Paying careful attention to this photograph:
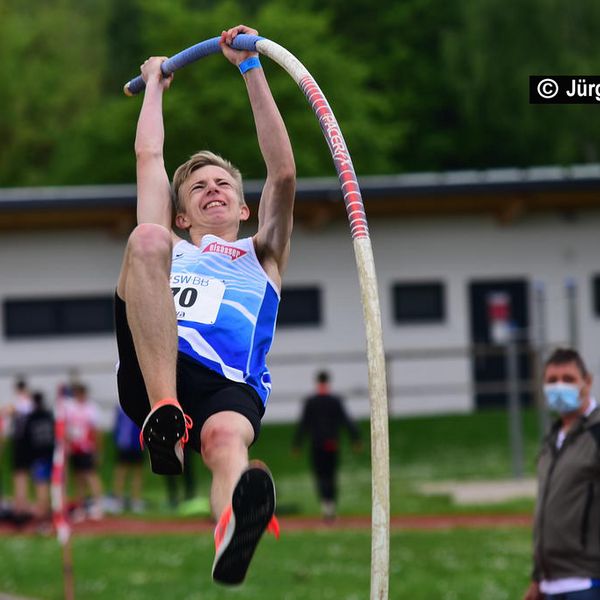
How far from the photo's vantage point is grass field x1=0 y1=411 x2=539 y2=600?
15.1 meters

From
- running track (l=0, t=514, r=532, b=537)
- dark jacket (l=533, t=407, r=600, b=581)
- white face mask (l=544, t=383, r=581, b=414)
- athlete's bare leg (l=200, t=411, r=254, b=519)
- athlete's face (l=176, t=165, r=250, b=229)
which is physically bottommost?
running track (l=0, t=514, r=532, b=537)

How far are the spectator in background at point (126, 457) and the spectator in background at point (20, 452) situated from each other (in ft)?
4.35

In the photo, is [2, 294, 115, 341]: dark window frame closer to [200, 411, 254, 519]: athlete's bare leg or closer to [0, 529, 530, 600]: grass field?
[0, 529, 530, 600]: grass field

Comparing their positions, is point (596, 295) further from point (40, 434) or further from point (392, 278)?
point (40, 434)

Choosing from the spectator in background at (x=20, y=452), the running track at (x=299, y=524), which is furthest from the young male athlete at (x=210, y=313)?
the spectator in background at (x=20, y=452)

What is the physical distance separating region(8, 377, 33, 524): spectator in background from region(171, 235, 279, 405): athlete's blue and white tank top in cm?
1407

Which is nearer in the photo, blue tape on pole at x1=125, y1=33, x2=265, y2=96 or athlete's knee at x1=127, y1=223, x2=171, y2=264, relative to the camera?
athlete's knee at x1=127, y1=223, x2=171, y2=264

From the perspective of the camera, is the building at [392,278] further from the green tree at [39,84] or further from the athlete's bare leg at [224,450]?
the athlete's bare leg at [224,450]

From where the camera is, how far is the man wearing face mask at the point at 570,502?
28.0 feet

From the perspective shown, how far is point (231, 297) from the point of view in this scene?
662 centimetres

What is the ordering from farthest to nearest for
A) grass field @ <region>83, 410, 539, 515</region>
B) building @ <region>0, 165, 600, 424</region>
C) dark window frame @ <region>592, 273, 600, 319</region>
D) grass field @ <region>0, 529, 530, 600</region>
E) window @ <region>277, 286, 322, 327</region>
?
dark window frame @ <region>592, 273, 600, 319</region> → window @ <region>277, 286, 322, 327</region> → building @ <region>0, 165, 600, 424</region> → grass field @ <region>83, 410, 539, 515</region> → grass field @ <region>0, 529, 530, 600</region>

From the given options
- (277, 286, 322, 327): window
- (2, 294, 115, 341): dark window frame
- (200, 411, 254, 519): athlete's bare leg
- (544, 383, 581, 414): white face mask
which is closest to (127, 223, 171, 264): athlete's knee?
(200, 411, 254, 519): athlete's bare leg

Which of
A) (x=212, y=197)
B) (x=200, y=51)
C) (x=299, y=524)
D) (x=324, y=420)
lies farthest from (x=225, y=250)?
(x=299, y=524)

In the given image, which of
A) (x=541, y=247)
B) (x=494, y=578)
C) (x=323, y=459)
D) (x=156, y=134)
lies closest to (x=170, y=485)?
(x=323, y=459)
